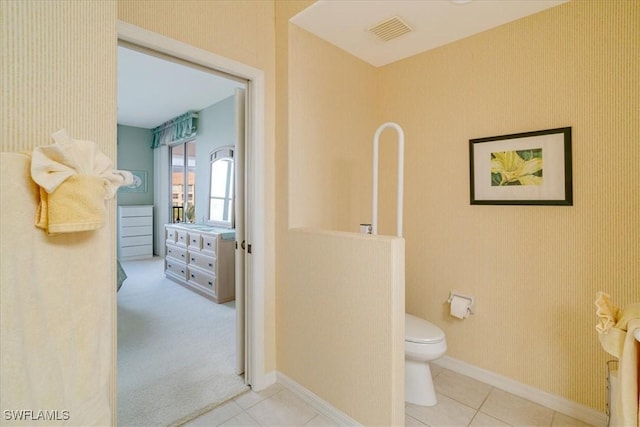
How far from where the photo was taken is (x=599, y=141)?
167 cm

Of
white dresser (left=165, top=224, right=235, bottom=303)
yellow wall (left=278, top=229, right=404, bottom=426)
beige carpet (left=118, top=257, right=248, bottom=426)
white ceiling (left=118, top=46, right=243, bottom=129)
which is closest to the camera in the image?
yellow wall (left=278, top=229, right=404, bottom=426)

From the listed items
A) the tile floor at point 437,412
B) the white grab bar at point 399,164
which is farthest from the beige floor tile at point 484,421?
the white grab bar at point 399,164

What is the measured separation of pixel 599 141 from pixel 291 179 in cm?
178

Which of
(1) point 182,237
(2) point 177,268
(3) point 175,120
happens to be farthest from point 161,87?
(2) point 177,268

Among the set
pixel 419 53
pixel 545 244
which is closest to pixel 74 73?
pixel 419 53

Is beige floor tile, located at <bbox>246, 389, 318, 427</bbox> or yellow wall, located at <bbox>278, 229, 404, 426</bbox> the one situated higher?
yellow wall, located at <bbox>278, 229, 404, 426</bbox>

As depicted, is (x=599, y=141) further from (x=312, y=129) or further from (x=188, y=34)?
(x=188, y=34)

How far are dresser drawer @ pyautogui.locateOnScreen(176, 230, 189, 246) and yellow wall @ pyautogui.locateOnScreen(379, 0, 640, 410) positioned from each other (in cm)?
319

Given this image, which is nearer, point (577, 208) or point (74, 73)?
Answer: point (74, 73)

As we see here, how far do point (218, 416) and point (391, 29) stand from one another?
2.68m

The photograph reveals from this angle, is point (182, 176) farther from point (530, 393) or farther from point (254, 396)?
point (530, 393)

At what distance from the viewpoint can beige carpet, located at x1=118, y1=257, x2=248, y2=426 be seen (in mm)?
1845

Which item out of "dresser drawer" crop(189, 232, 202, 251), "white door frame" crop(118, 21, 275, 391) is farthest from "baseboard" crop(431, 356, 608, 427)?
"dresser drawer" crop(189, 232, 202, 251)

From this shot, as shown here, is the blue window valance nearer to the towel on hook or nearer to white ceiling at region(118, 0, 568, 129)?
white ceiling at region(118, 0, 568, 129)
